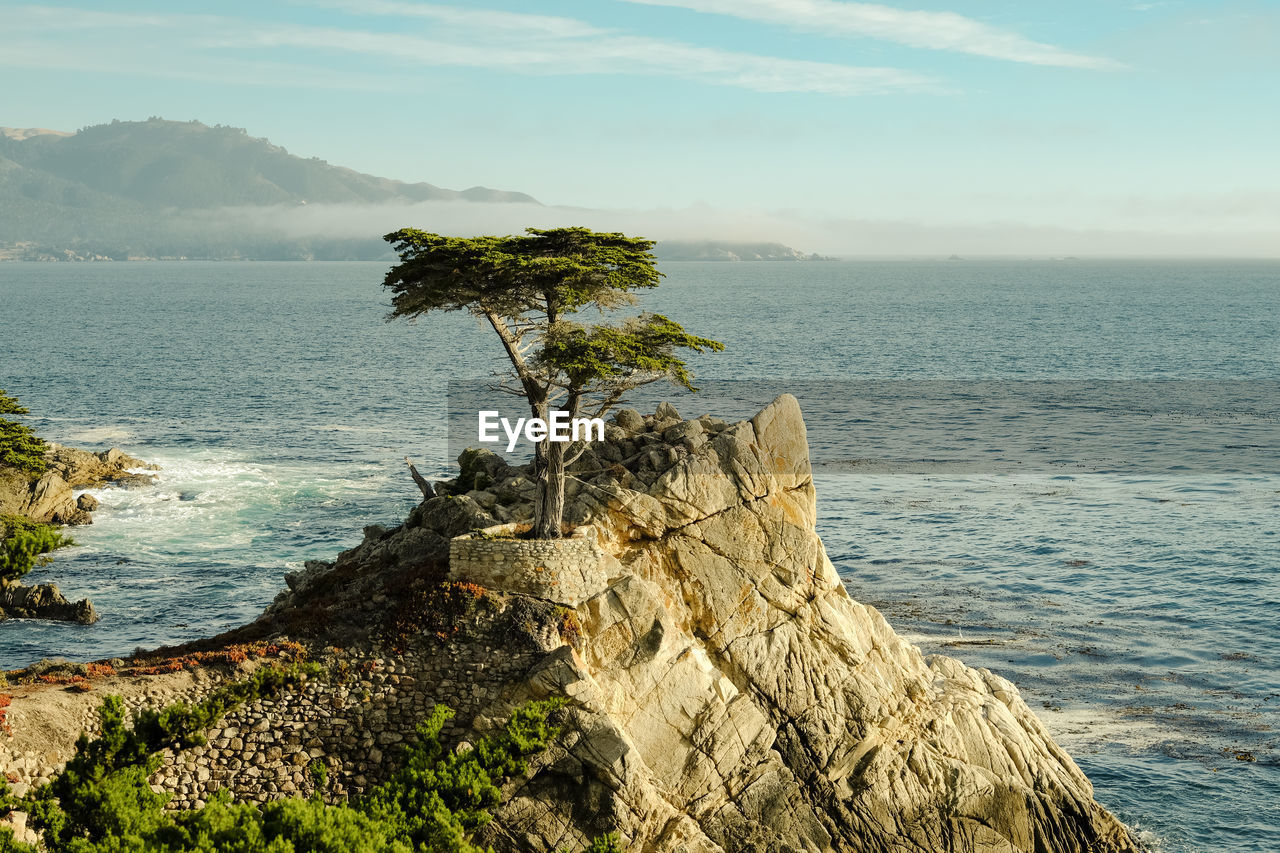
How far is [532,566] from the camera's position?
104ft

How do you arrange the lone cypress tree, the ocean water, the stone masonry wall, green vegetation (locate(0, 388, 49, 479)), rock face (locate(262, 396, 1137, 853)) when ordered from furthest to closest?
green vegetation (locate(0, 388, 49, 479)) → the ocean water → the lone cypress tree → rock face (locate(262, 396, 1137, 853)) → the stone masonry wall

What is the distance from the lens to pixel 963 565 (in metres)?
58.5

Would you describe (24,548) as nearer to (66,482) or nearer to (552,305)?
(552,305)

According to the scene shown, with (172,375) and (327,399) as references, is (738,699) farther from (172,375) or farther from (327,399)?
(172,375)

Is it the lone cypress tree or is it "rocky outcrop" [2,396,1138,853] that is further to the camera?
the lone cypress tree

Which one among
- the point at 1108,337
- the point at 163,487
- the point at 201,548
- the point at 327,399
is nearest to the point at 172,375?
the point at 327,399

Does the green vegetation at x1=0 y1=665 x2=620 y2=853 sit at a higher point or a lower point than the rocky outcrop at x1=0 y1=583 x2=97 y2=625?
higher

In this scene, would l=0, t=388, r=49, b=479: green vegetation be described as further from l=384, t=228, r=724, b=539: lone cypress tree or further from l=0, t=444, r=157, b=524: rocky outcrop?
l=384, t=228, r=724, b=539: lone cypress tree

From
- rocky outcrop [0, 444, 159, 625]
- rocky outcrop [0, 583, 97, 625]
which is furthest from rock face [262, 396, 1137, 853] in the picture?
rocky outcrop [0, 444, 159, 625]

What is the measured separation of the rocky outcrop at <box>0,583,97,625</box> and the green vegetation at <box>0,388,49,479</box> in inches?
477

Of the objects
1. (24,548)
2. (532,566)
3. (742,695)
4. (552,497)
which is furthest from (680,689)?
(24,548)

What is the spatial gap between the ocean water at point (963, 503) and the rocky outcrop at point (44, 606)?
0.96 m

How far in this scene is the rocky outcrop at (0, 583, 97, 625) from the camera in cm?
4997

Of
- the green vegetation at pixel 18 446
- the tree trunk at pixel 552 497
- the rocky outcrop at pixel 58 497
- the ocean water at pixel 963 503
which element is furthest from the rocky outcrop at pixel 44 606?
the tree trunk at pixel 552 497
